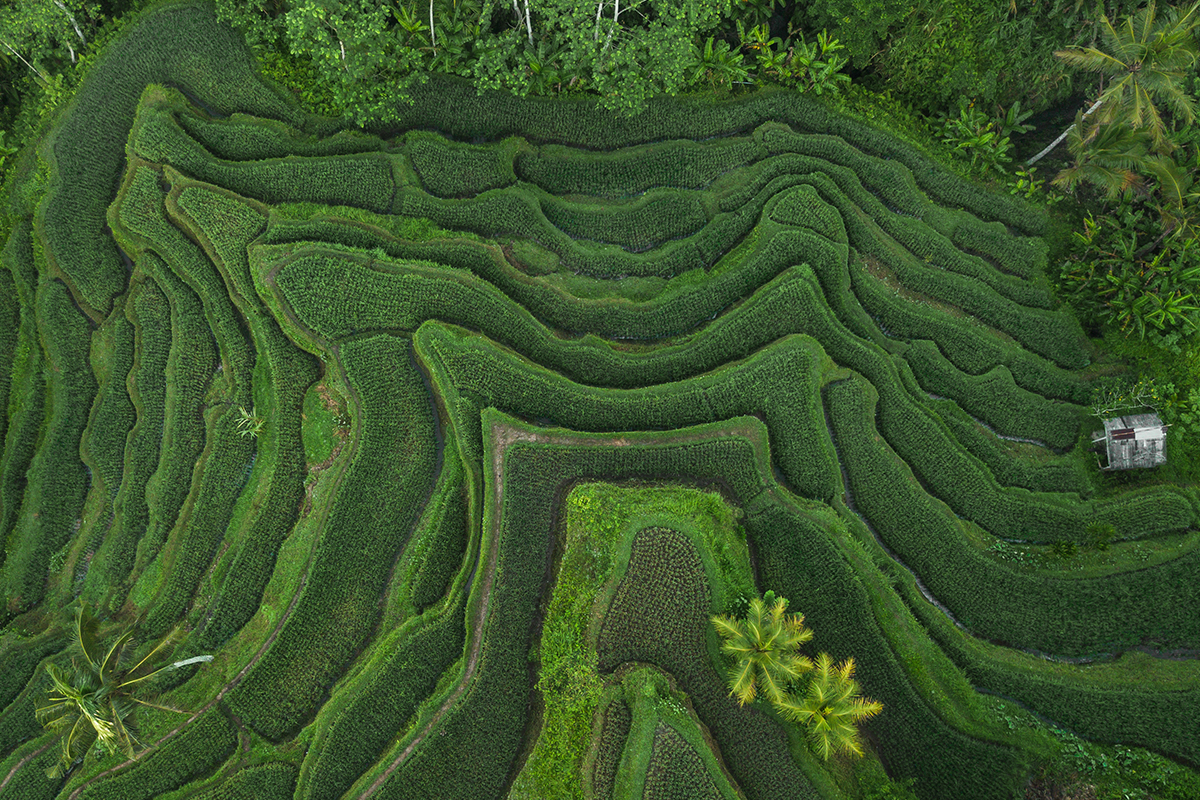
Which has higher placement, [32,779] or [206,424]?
[206,424]

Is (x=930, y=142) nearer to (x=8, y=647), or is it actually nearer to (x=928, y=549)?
(x=928, y=549)

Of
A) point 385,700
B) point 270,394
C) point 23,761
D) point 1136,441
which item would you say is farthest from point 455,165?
point 1136,441

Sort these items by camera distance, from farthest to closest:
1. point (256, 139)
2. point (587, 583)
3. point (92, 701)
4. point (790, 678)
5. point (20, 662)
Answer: point (256, 139), point (20, 662), point (587, 583), point (92, 701), point (790, 678)

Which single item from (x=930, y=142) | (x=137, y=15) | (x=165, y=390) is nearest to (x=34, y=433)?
(x=165, y=390)

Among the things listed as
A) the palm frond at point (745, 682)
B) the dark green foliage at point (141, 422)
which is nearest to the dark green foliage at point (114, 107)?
the dark green foliage at point (141, 422)

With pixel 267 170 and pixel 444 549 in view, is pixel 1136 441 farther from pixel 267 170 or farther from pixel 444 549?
pixel 267 170

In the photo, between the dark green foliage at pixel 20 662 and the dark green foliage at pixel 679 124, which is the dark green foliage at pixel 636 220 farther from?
the dark green foliage at pixel 20 662
